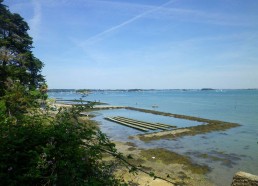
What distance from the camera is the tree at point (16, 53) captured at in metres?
17.4

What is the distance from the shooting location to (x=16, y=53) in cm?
1944

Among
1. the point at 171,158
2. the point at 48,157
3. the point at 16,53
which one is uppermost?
the point at 16,53

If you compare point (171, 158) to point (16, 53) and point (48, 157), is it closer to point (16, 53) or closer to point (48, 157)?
point (16, 53)

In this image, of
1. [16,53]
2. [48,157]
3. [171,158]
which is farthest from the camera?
[171,158]

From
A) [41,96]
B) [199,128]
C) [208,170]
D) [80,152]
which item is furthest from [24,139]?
[199,128]

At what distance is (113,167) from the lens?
408cm

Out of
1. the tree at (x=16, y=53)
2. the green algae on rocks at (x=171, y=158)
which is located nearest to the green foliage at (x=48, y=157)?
the tree at (x=16, y=53)

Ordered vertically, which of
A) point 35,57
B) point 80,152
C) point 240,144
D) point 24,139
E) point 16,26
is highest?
point 16,26

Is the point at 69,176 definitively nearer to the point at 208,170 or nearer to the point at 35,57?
the point at 208,170

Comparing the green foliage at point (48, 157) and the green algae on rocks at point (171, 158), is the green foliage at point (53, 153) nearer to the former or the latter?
the green foliage at point (48, 157)

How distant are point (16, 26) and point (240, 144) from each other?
28006 millimetres

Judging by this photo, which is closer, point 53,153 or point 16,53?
point 53,153

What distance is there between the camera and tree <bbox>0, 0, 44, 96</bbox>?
17.4 meters

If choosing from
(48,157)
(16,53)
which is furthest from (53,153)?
(16,53)
